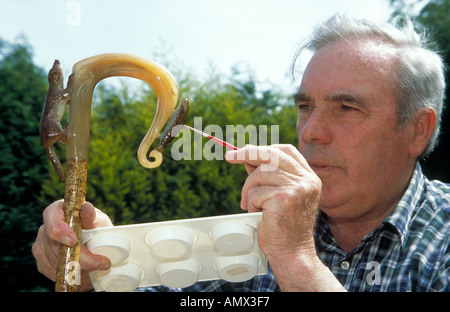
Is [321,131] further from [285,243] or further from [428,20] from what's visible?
[428,20]

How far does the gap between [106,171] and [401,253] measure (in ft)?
7.39

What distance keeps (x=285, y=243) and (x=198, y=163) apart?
2559 mm

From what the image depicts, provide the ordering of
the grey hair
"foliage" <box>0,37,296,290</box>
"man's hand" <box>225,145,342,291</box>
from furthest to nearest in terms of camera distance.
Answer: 1. "foliage" <box>0,37,296,290</box>
2. the grey hair
3. "man's hand" <box>225,145,342,291</box>

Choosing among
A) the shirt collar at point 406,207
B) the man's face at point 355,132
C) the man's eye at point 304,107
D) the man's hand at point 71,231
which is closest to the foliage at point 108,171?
the man's eye at point 304,107

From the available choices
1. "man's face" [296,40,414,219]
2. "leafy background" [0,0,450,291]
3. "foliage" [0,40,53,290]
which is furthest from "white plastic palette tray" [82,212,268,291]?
"foliage" [0,40,53,290]

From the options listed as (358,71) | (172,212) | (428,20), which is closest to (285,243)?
(358,71)

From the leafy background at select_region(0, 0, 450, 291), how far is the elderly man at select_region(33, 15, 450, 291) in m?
1.58

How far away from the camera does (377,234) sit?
1.84 meters

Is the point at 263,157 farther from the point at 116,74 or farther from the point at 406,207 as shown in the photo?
the point at 406,207

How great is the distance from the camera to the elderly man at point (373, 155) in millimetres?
1742

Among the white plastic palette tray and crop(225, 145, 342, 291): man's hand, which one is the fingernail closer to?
the white plastic palette tray

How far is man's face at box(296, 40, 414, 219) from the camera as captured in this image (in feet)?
6.09

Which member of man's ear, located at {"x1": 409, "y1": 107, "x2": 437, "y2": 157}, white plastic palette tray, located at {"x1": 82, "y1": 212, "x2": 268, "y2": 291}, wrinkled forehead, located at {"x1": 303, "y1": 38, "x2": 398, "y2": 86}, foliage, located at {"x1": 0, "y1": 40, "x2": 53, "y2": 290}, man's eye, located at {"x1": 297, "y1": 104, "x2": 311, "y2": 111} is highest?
wrinkled forehead, located at {"x1": 303, "y1": 38, "x2": 398, "y2": 86}

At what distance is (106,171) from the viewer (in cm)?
333
